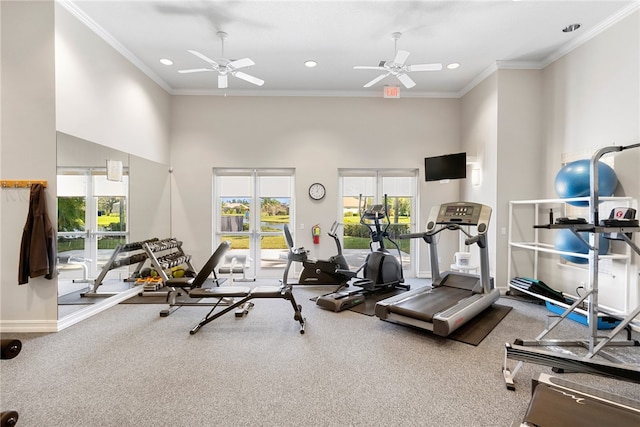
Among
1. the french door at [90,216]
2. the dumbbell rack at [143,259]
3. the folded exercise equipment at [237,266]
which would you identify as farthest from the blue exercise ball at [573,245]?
the french door at [90,216]

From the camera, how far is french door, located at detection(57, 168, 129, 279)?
11.2ft

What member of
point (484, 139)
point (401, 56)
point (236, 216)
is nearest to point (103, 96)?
point (236, 216)

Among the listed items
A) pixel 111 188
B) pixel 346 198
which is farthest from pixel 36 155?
pixel 346 198

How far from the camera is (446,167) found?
211 inches

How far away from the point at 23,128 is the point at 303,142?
4100 mm

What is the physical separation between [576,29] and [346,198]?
432cm

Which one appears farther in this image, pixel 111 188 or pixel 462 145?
pixel 462 145

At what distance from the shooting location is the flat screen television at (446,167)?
16.8 ft

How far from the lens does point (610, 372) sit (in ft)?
6.73

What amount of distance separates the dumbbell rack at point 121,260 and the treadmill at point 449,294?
388 cm

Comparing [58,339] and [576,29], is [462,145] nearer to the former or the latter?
[576,29]

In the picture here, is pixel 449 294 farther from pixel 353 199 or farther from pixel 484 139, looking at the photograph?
pixel 484 139

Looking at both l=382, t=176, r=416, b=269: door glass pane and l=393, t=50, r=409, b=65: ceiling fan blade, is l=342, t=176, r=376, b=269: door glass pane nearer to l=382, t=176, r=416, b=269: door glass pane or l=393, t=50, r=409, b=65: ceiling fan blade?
l=382, t=176, r=416, b=269: door glass pane

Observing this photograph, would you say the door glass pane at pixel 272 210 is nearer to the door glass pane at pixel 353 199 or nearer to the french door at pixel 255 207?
the french door at pixel 255 207
